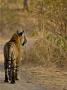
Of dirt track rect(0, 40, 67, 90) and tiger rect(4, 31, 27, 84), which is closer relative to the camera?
dirt track rect(0, 40, 67, 90)

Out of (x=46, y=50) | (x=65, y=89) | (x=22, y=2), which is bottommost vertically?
(x=65, y=89)

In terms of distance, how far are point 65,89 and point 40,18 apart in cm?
479

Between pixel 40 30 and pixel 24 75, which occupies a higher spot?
pixel 40 30

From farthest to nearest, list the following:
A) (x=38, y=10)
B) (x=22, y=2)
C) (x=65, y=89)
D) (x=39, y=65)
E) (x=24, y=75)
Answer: (x=22, y=2)
(x=38, y=10)
(x=39, y=65)
(x=24, y=75)
(x=65, y=89)

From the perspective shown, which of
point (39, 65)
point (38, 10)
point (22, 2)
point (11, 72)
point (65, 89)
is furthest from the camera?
point (22, 2)

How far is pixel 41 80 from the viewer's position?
11328 mm

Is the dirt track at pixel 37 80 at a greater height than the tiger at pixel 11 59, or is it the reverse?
the tiger at pixel 11 59

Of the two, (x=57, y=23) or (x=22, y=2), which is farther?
(x=22, y=2)

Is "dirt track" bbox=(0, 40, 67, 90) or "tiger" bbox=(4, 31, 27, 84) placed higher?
"tiger" bbox=(4, 31, 27, 84)

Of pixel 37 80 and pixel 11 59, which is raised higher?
pixel 11 59

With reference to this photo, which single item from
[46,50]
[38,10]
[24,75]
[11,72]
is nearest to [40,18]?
[38,10]

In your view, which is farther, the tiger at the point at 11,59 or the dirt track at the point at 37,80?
the tiger at the point at 11,59

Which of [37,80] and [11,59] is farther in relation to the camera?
[37,80]

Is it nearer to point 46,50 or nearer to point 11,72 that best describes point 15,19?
point 46,50
